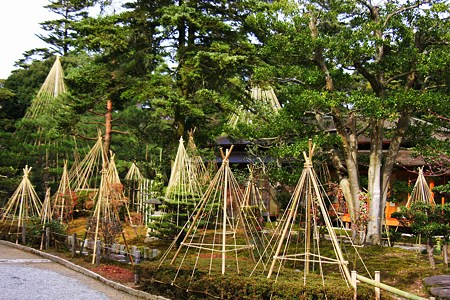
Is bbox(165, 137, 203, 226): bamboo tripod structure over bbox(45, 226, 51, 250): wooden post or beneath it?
over

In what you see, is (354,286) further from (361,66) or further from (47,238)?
(47,238)

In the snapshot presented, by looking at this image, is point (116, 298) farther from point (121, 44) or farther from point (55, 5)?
point (55, 5)

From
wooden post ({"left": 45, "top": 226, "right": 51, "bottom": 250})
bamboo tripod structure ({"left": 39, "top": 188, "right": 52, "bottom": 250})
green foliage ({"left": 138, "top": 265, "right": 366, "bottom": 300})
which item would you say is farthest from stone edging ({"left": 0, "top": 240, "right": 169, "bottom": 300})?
bamboo tripod structure ({"left": 39, "top": 188, "right": 52, "bottom": 250})

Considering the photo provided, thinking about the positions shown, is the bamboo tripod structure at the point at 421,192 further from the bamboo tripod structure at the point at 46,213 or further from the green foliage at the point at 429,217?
the bamboo tripod structure at the point at 46,213

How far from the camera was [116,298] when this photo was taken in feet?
29.5

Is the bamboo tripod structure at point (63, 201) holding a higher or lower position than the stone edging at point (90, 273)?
higher

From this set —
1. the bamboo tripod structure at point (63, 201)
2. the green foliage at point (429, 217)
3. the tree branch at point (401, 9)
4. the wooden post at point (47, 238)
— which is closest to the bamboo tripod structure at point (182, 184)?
the bamboo tripod structure at point (63, 201)

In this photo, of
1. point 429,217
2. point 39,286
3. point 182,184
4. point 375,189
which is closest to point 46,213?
point 182,184

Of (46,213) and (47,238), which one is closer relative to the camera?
(47,238)

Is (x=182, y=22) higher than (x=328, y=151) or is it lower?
higher

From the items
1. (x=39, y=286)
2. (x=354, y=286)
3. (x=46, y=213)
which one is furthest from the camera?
(x=46, y=213)

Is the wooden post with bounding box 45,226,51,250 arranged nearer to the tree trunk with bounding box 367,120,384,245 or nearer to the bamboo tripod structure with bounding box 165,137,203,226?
the bamboo tripod structure with bounding box 165,137,203,226

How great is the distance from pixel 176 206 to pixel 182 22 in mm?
6132

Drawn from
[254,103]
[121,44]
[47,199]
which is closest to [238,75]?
[254,103]
